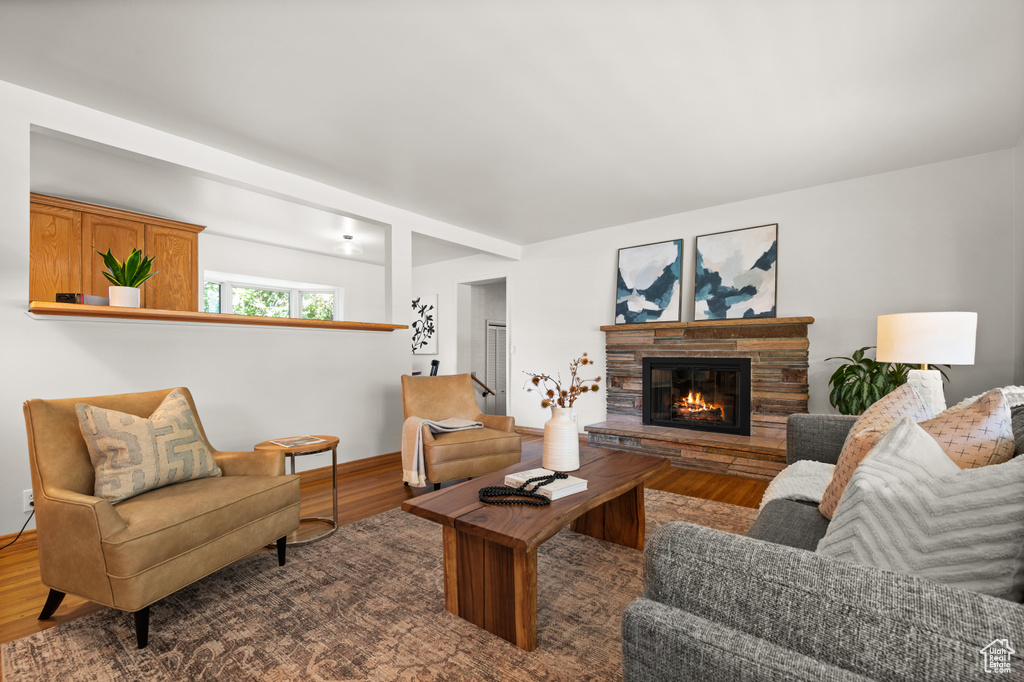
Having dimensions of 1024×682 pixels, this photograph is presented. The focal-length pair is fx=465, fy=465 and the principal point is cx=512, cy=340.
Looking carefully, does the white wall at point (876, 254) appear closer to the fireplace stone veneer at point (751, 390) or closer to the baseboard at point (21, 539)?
the fireplace stone veneer at point (751, 390)

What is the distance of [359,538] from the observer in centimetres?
251

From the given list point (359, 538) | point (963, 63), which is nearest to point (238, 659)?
point (359, 538)

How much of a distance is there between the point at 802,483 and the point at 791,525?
48 centimetres

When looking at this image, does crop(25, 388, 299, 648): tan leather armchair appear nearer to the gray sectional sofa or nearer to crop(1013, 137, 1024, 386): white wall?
the gray sectional sofa

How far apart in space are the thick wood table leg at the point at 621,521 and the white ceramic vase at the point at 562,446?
351 mm

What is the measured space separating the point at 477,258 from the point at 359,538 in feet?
14.7

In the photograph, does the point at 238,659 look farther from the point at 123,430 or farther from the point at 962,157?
the point at 962,157

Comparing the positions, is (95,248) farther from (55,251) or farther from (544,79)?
(544,79)

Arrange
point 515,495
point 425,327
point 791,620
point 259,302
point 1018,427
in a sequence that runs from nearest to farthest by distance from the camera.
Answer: point 791,620 < point 1018,427 < point 515,495 < point 259,302 < point 425,327

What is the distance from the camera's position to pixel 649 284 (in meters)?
4.83

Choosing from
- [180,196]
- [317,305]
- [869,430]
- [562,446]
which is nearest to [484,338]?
[317,305]

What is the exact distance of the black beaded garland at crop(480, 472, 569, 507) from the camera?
182 cm

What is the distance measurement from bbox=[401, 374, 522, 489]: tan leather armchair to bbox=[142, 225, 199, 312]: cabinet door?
2475 millimetres

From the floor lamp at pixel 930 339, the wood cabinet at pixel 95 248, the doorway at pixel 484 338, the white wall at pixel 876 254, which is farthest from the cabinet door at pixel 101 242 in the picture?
the floor lamp at pixel 930 339
